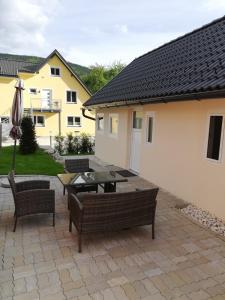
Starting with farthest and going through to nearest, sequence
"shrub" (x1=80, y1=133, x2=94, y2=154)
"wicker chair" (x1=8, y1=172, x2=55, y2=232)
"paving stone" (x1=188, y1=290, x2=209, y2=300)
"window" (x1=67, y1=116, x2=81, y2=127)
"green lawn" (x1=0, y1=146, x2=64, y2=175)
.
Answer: "window" (x1=67, y1=116, x2=81, y2=127) < "shrub" (x1=80, y1=133, x2=94, y2=154) < "green lawn" (x1=0, y1=146, x2=64, y2=175) < "wicker chair" (x1=8, y1=172, x2=55, y2=232) < "paving stone" (x1=188, y1=290, x2=209, y2=300)

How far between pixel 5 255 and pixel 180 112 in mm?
5298

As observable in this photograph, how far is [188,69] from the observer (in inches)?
278

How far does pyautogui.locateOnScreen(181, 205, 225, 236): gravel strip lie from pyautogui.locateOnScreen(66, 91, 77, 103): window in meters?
25.9

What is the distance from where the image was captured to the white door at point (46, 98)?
92.7ft

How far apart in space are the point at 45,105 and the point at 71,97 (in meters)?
3.40

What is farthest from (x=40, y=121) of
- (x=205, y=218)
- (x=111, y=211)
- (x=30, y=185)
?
(x=111, y=211)

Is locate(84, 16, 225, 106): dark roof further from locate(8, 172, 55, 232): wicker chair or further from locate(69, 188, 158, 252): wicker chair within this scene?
locate(8, 172, 55, 232): wicker chair

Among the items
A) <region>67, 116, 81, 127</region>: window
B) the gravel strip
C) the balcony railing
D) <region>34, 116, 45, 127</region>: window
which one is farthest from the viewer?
<region>67, 116, 81, 127</region>: window

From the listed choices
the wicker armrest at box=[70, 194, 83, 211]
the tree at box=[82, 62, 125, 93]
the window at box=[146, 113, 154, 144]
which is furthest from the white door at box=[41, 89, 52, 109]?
the wicker armrest at box=[70, 194, 83, 211]

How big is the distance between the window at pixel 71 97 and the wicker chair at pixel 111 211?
2660 centimetres

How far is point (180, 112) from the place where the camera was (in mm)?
6621

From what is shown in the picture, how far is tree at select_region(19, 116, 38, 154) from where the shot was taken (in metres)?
13.2

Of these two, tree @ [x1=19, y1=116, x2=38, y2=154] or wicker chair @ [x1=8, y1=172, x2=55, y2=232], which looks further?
tree @ [x1=19, y1=116, x2=38, y2=154]

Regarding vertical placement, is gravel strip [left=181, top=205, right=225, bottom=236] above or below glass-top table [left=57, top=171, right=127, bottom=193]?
below
